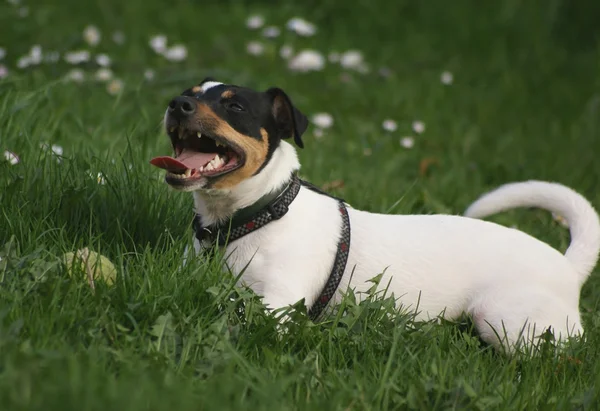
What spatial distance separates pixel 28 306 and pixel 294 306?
0.92 m

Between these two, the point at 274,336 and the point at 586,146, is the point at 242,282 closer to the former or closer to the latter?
the point at 274,336

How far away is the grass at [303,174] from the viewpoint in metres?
2.73

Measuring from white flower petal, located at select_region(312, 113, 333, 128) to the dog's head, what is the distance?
2839 mm

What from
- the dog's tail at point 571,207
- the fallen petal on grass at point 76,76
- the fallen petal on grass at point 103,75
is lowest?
the dog's tail at point 571,207

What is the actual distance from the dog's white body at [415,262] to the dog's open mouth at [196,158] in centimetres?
13

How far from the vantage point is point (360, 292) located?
136 inches

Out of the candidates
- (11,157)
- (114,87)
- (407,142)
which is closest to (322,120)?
(407,142)

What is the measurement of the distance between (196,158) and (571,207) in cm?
173

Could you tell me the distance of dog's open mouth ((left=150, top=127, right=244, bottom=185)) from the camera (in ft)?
10.9

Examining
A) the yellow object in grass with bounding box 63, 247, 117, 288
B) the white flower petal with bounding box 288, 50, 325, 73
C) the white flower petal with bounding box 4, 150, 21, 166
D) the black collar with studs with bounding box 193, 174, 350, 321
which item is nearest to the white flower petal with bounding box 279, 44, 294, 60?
the white flower petal with bounding box 288, 50, 325, 73

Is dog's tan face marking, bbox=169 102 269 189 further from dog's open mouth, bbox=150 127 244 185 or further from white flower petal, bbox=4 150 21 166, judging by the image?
white flower petal, bbox=4 150 21 166

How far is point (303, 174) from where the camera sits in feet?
18.0

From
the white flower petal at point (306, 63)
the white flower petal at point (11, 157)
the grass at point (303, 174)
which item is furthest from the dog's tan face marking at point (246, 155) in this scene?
the white flower petal at point (306, 63)

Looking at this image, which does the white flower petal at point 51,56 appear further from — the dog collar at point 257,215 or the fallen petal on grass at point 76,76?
the dog collar at point 257,215
